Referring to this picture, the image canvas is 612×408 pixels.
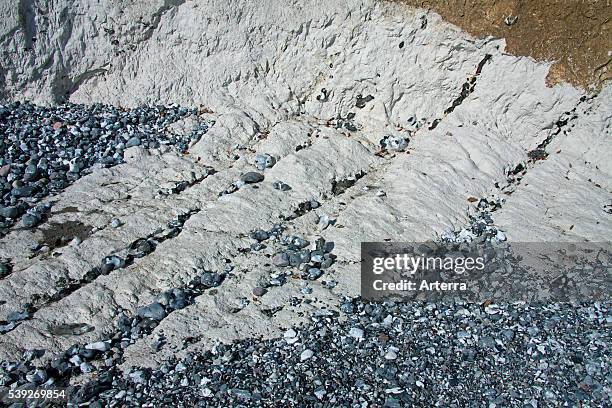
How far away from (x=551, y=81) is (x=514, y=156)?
972 millimetres

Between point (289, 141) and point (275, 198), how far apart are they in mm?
1014

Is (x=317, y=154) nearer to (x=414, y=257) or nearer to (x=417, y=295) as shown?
(x=414, y=257)

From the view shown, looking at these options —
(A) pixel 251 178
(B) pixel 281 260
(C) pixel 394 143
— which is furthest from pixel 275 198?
(C) pixel 394 143

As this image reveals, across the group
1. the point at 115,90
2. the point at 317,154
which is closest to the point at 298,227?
the point at 317,154

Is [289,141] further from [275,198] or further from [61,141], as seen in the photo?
[61,141]

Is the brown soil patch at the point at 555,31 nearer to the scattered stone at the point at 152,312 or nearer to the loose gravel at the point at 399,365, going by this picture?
the loose gravel at the point at 399,365

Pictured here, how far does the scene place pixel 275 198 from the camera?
6.09 meters

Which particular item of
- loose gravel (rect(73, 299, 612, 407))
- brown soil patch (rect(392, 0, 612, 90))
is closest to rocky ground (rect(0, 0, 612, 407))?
loose gravel (rect(73, 299, 612, 407))

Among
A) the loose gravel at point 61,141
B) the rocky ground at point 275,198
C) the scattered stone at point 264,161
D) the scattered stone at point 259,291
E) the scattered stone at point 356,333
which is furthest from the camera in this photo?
the scattered stone at point 264,161

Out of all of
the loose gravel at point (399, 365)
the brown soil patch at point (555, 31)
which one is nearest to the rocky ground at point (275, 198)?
the loose gravel at point (399, 365)

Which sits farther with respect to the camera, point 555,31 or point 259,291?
point 555,31

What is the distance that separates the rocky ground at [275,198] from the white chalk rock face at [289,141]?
2cm

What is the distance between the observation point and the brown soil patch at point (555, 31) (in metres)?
6.52

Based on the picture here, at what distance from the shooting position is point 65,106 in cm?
718
